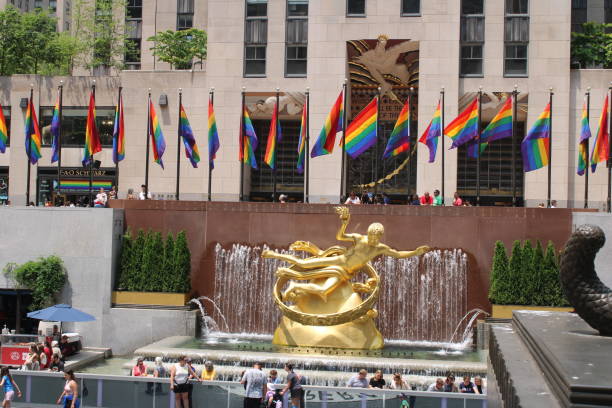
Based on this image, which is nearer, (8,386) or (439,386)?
(8,386)

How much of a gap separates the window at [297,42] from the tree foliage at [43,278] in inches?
670

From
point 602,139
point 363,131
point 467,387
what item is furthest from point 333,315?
point 602,139

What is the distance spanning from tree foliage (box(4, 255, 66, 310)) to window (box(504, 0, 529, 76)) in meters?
22.5

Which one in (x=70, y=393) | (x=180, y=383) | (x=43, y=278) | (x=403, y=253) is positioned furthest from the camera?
(x=43, y=278)

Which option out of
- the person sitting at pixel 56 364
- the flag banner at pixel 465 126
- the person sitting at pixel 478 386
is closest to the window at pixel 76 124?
the flag banner at pixel 465 126

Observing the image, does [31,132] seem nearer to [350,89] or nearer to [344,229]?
[344,229]

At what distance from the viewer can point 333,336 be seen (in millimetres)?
22594

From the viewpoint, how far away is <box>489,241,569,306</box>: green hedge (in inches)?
998

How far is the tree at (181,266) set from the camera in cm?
2717

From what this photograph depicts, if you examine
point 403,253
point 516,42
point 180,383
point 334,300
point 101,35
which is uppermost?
point 101,35

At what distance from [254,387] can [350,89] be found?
26.8 m

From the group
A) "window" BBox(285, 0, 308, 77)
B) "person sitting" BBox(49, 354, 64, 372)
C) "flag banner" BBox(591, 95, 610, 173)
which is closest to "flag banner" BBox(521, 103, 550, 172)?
"flag banner" BBox(591, 95, 610, 173)

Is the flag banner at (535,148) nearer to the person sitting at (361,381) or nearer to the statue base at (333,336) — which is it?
the statue base at (333,336)

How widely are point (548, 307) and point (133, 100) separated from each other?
2418 cm
